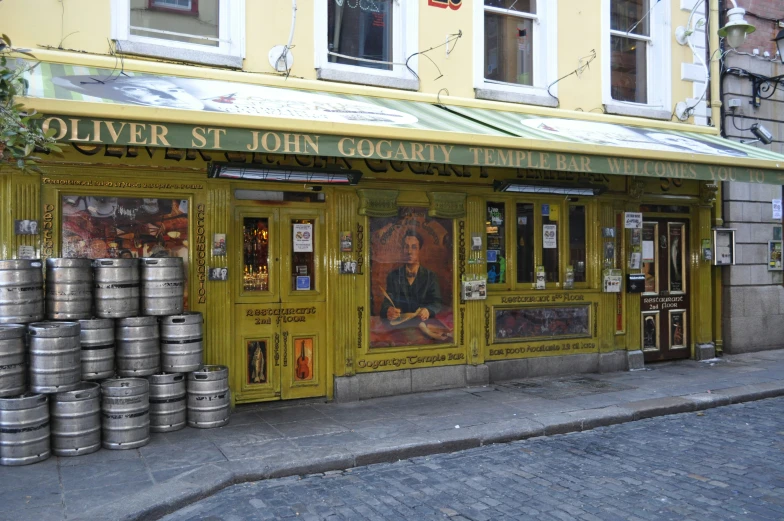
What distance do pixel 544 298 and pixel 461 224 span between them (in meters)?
1.75

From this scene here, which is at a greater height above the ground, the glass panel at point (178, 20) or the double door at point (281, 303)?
the glass panel at point (178, 20)

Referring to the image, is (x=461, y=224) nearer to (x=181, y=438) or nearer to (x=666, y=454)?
(x=666, y=454)

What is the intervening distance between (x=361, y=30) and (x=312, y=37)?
844 millimetres

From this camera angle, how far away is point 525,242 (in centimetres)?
961

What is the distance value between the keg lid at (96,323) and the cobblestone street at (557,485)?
2.12 m

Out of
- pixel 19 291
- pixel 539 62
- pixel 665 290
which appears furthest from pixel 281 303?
pixel 665 290

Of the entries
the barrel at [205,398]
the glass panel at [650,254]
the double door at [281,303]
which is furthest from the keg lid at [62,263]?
the glass panel at [650,254]

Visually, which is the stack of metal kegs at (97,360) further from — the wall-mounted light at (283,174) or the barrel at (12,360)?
the wall-mounted light at (283,174)

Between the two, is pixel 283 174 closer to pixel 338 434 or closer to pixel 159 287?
pixel 159 287

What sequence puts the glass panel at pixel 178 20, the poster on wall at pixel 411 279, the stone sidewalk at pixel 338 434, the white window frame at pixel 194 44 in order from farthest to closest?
the poster on wall at pixel 411 279 → the glass panel at pixel 178 20 → the white window frame at pixel 194 44 → the stone sidewalk at pixel 338 434

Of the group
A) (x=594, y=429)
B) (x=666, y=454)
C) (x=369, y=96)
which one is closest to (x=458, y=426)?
(x=594, y=429)

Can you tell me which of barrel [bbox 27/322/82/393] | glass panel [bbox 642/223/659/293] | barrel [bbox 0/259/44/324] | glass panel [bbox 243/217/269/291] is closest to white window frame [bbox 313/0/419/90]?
glass panel [bbox 243/217/269/291]

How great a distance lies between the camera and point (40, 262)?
626 cm

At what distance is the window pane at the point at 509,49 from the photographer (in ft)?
31.6
